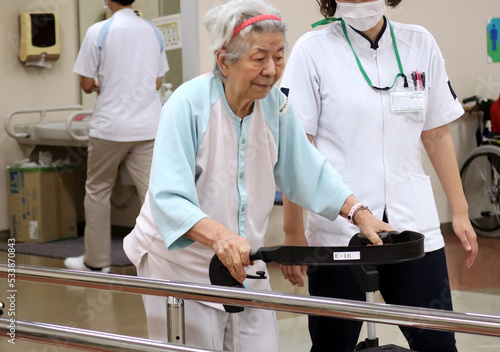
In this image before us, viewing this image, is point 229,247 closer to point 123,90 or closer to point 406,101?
point 406,101

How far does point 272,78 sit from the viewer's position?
5.11 feet

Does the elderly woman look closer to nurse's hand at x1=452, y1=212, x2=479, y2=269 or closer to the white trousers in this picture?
the white trousers

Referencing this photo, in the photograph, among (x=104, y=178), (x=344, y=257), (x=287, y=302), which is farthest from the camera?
(x=104, y=178)

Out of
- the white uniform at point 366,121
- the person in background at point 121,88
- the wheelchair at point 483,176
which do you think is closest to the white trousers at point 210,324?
the white uniform at point 366,121

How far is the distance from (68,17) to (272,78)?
16.6 ft

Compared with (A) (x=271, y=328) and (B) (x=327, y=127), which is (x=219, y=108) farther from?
(A) (x=271, y=328)

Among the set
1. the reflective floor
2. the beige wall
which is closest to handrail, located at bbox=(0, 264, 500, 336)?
the reflective floor

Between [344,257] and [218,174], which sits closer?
[344,257]

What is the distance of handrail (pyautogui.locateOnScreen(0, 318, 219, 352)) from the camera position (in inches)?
50.7

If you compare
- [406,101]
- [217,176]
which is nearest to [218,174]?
[217,176]

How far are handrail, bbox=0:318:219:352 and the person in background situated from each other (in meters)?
2.80

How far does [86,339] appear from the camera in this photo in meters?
1.34

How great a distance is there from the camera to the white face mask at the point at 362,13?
195 cm

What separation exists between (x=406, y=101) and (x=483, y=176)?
13.5 feet
